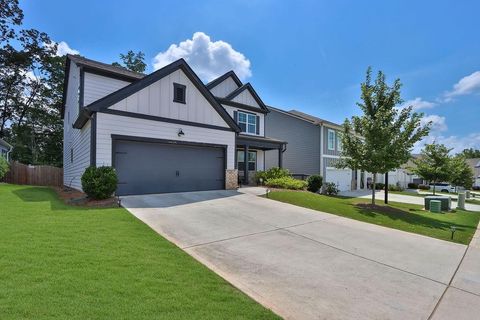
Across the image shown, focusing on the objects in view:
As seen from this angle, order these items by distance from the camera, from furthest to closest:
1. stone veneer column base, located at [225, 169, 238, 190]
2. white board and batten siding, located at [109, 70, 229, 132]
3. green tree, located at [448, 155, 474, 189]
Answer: green tree, located at [448, 155, 474, 189], stone veneer column base, located at [225, 169, 238, 190], white board and batten siding, located at [109, 70, 229, 132]

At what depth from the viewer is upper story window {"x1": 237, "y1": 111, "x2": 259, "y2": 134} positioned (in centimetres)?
1903

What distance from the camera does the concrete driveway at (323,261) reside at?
382 cm

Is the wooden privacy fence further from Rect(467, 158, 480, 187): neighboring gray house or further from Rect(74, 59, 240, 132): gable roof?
Rect(467, 158, 480, 187): neighboring gray house

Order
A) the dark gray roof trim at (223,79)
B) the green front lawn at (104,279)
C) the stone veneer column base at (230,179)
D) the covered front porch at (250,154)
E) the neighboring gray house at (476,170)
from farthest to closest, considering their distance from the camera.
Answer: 1. the neighboring gray house at (476,170)
2. the dark gray roof trim at (223,79)
3. the covered front porch at (250,154)
4. the stone veneer column base at (230,179)
5. the green front lawn at (104,279)

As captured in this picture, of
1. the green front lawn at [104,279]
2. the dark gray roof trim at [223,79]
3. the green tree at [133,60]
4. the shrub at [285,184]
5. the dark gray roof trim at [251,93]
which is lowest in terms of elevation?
the green front lawn at [104,279]

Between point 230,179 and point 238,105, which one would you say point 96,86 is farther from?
point 238,105

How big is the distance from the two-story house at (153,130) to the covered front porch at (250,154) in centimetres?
132

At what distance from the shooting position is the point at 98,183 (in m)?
9.55

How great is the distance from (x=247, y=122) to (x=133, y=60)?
91.1 feet

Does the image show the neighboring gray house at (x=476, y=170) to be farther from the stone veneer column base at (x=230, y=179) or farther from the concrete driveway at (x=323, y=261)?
the concrete driveway at (x=323, y=261)

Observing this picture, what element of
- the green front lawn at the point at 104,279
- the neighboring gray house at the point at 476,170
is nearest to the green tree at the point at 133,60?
the green front lawn at the point at 104,279

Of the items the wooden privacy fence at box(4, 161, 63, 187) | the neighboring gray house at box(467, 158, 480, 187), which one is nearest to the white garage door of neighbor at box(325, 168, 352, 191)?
the wooden privacy fence at box(4, 161, 63, 187)

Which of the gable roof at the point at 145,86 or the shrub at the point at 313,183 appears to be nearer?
the gable roof at the point at 145,86

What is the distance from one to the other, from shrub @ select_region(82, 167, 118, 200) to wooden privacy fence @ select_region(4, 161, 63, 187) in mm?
13011
